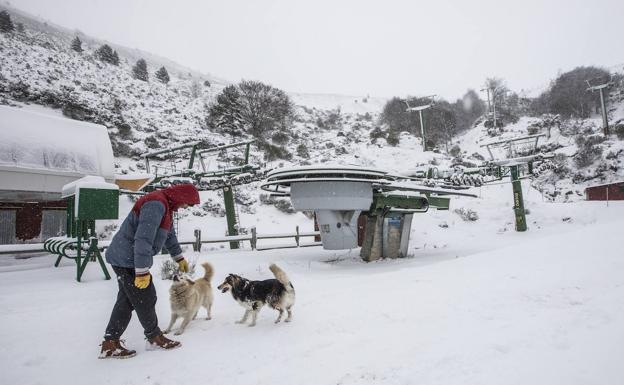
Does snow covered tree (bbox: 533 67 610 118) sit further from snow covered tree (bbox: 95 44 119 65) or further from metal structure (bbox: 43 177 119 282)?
snow covered tree (bbox: 95 44 119 65)

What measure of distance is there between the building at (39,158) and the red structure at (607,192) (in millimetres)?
30206

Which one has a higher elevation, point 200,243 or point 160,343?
point 200,243

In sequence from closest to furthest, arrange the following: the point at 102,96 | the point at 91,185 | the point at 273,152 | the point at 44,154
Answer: the point at 91,185
the point at 44,154
the point at 102,96
the point at 273,152

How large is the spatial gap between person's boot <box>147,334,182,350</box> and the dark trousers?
0.05m

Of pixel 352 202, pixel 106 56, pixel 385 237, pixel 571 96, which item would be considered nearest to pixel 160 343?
pixel 352 202

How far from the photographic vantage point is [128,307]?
3.65 metres

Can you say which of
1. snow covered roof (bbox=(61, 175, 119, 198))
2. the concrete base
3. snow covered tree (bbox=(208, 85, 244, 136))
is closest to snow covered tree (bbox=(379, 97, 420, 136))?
snow covered tree (bbox=(208, 85, 244, 136))

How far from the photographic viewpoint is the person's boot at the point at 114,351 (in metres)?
3.49

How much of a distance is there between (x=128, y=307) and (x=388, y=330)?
300 centimetres

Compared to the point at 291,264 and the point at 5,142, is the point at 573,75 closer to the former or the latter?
the point at 291,264

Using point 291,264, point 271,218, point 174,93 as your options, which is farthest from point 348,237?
point 174,93

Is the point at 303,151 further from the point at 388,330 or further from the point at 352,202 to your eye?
the point at 388,330

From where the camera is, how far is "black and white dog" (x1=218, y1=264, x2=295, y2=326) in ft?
14.7

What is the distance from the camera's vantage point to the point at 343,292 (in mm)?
5828
